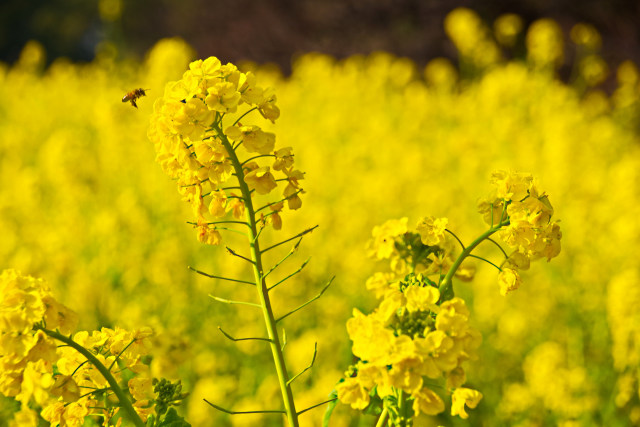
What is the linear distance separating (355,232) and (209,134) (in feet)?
9.70

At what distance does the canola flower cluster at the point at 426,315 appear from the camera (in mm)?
909

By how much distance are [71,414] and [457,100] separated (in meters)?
6.94

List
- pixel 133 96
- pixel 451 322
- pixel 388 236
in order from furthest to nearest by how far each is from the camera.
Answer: pixel 133 96 → pixel 388 236 → pixel 451 322

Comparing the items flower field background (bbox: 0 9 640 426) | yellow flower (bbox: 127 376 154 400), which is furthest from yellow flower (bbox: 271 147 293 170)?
flower field background (bbox: 0 9 640 426)

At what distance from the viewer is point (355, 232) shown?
4.10 m

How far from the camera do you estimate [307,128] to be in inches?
253

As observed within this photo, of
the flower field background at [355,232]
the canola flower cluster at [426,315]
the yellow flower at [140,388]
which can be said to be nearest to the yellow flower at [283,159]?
the canola flower cluster at [426,315]

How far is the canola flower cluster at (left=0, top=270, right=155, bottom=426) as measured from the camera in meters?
0.95

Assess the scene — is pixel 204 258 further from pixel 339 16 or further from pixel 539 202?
pixel 339 16

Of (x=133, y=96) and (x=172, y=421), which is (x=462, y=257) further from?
(x=133, y=96)

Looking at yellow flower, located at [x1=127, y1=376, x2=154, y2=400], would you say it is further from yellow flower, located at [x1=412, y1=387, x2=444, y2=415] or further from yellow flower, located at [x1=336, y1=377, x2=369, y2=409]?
yellow flower, located at [x1=412, y1=387, x2=444, y2=415]

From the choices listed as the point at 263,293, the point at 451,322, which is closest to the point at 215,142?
the point at 263,293

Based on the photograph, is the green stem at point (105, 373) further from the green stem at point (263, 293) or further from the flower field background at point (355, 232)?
the flower field background at point (355, 232)

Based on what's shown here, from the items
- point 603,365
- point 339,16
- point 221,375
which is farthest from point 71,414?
point 339,16
